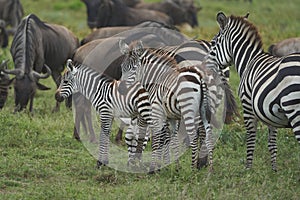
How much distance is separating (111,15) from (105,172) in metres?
13.1

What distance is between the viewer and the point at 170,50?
10633mm

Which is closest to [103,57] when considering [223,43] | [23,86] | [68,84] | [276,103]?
[23,86]

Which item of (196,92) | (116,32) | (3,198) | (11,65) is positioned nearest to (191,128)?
(196,92)

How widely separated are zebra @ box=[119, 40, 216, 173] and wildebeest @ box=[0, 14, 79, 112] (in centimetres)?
323

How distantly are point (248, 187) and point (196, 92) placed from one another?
133cm

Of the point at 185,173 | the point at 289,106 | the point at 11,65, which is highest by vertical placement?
the point at 289,106

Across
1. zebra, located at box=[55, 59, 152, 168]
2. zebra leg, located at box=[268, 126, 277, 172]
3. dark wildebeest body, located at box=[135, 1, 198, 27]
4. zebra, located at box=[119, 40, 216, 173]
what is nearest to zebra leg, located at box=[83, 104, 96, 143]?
zebra, located at box=[55, 59, 152, 168]

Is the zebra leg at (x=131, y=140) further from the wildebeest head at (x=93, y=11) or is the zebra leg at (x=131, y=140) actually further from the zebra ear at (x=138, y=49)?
the wildebeest head at (x=93, y=11)

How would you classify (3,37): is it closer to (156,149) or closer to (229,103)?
(229,103)

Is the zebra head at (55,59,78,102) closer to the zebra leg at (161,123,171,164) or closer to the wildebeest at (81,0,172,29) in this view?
the zebra leg at (161,123,171,164)

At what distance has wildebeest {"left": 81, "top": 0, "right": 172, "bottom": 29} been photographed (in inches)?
826

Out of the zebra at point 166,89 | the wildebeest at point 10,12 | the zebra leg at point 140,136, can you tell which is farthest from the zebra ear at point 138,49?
the wildebeest at point 10,12

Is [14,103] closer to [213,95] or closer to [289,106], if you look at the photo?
[213,95]

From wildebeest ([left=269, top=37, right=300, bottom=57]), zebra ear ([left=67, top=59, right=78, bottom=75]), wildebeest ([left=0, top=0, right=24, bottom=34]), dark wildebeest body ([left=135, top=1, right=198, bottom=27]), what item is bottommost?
dark wildebeest body ([left=135, top=1, right=198, bottom=27])
